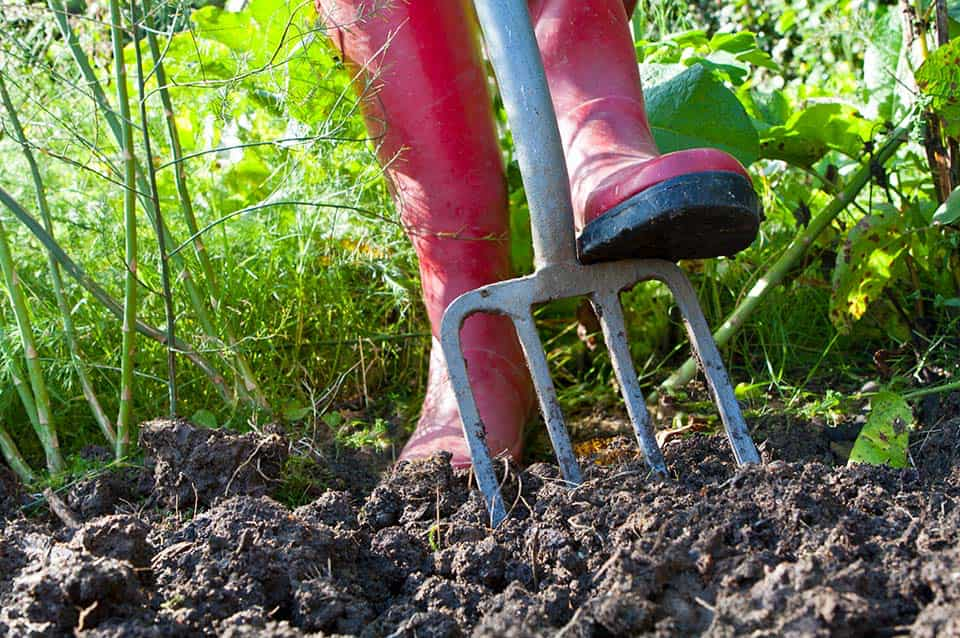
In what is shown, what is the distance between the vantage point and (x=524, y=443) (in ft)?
5.66

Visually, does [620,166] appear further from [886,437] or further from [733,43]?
[733,43]

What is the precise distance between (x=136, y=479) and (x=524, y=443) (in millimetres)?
631

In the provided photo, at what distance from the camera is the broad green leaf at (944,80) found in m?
1.61

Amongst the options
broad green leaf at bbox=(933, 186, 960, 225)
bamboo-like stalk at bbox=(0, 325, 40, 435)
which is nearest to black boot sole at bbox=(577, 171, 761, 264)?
broad green leaf at bbox=(933, 186, 960, 225)

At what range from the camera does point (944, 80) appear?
1.63m

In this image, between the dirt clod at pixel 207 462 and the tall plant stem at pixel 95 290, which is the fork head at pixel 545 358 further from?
the tall plant stem at pixel 95 290

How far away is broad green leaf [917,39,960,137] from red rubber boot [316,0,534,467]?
713 millimetres

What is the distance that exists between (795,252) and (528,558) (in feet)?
3.11

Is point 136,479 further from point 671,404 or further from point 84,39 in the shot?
point 84,39

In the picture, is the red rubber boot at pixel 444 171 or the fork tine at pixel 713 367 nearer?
the fork tine at pixel 713 367

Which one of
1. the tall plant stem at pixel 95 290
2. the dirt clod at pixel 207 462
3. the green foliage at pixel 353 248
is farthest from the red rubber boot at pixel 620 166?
the tall plant stem at pixel 95 290

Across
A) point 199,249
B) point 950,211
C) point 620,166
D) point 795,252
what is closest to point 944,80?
point 950,211

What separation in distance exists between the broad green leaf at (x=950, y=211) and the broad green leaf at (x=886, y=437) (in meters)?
0.32

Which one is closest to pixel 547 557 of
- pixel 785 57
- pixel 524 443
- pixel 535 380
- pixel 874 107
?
pixel 535 380
